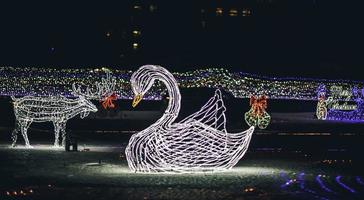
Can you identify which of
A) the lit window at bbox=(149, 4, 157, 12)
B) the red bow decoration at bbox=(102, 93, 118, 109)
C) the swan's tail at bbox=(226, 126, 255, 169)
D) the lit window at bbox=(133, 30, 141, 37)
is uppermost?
the lit window at bbox=(149, 4, 157, 12)

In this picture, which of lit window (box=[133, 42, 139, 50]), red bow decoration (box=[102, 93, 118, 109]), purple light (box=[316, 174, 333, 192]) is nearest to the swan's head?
purple light (box=[316, 174, 333, 192])

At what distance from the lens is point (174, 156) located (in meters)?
16.2

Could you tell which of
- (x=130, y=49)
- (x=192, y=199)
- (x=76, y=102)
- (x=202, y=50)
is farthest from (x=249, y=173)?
(x=130, y=49)

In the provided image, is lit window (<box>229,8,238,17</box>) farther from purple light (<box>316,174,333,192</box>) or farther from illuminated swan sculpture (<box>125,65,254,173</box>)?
purple light (<box>316,174,333,192</box>)

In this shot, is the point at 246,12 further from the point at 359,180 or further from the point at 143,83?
the point at 359,180


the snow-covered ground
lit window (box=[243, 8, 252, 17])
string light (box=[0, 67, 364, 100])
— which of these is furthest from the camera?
lit window (box=[243, 8, 252, 17])

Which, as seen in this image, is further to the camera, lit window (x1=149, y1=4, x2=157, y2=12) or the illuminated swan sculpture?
lit window (x1=149, y1=4, x2=157, y2=12)

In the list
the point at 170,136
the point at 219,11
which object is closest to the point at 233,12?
the point at 219,11

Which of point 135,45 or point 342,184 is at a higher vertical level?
point 135,45

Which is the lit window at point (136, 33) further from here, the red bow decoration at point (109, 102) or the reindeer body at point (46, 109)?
the reindeer body at point (46, 109)

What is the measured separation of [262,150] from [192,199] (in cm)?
949

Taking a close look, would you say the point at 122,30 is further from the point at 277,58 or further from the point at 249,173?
the point at 249,173

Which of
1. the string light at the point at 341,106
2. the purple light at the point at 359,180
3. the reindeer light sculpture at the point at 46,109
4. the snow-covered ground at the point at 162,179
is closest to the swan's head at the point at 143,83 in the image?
the snow-covered ground at the point at 162,179

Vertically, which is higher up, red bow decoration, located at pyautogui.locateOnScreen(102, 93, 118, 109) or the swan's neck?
red bow decoration, located at pyautogui.locateOnScreen(102, 93, 118, 109)
